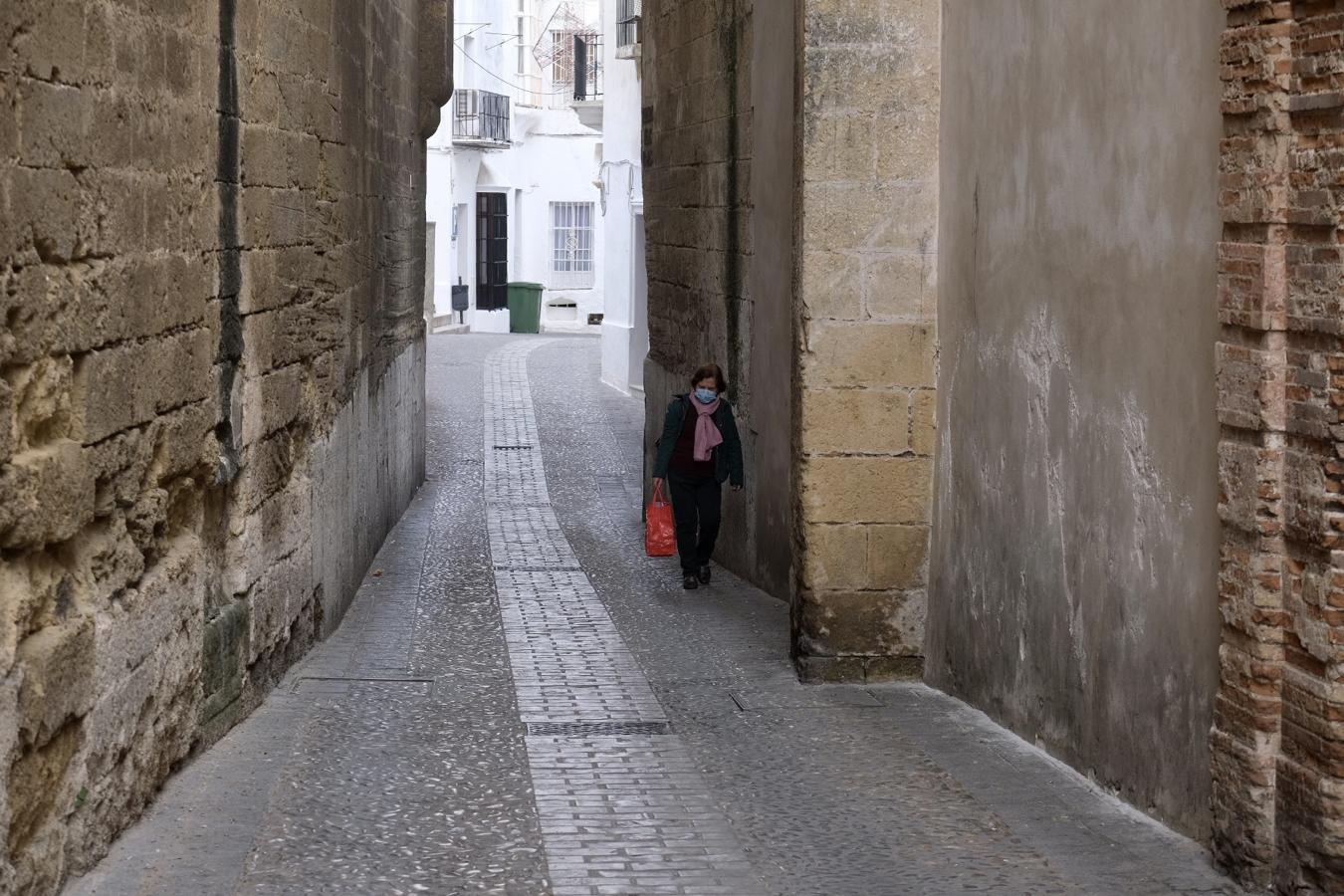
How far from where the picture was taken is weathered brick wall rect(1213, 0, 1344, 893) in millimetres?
5473

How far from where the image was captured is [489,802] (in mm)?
6859

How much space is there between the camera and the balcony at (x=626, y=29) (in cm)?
2566

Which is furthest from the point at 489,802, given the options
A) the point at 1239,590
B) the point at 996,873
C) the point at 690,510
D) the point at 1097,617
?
the point at 690,510

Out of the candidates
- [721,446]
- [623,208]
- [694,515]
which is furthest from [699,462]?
[623,208]

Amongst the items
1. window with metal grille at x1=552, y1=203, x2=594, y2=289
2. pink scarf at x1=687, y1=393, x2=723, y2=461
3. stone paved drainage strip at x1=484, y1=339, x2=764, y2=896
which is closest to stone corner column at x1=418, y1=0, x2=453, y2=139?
stone paved drainage strip at x1=484, y1=339, x2=764, y2=896

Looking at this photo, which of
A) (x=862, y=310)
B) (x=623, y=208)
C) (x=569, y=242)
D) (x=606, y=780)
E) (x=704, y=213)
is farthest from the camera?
(x=569, y=242)

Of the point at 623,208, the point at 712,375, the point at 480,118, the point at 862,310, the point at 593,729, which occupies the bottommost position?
the point at 593,729

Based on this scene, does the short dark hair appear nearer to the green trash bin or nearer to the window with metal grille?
the green trash bin

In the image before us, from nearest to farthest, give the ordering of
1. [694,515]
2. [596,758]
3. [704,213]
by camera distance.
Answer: [596,758] < [694,515] < [704,213]

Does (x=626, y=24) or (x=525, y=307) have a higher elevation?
(x=626, y=24)

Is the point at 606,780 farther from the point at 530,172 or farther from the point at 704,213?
the point at 530,172

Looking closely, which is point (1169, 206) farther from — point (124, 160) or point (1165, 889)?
point (124, 160)

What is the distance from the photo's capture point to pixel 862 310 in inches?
361

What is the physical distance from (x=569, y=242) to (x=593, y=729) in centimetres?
3740
